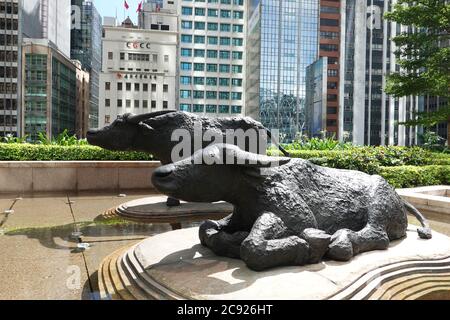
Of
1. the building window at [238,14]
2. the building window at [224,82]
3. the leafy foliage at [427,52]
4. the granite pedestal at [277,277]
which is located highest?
the building window at [238,14]

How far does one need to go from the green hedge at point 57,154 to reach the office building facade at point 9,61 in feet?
179

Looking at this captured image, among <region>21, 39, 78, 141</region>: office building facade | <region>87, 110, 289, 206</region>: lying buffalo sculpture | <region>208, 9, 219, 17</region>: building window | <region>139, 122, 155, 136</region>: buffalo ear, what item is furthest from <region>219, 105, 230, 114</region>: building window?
<region>139, 122, 155, 136</region>: buffalo ear

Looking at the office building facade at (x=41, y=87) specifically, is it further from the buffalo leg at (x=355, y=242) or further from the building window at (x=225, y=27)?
the buffalo leg at (x=355, y=242)

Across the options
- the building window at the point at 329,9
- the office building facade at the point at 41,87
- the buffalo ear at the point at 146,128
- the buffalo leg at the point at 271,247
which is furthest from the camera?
the building window at the point at 329,9

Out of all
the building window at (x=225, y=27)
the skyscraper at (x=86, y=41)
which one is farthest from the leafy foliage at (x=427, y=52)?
the skyscraper at (x=86, y=41)

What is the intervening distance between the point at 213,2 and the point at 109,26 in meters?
20.3

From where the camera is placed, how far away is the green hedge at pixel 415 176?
10461mm

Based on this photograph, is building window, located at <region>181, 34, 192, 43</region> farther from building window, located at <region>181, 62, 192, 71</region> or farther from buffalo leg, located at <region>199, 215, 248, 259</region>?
buffalo leg, located at <region>199, 215, 248, 259</region>

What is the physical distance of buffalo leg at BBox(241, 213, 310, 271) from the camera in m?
3.34

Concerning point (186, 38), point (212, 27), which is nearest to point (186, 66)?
point (186, 38)

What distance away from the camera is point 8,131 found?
59969 mm

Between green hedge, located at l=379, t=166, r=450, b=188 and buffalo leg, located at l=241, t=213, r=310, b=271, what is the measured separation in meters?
7.57

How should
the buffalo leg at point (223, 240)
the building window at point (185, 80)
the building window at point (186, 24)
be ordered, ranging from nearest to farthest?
the buffalo leg at point (223, 240) → the building window at point (185, 80) → the building window at point (186, 24)
